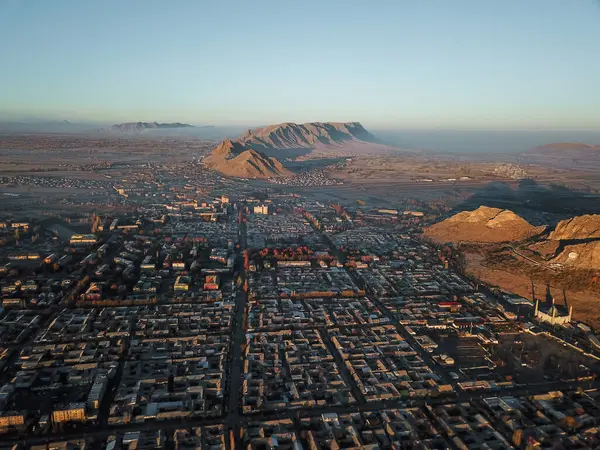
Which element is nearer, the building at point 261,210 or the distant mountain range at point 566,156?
the building at point 261,210

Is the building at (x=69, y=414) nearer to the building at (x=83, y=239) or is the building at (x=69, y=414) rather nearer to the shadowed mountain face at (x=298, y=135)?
the building at (x=83, y=239)

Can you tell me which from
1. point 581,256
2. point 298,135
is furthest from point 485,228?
point 298,135

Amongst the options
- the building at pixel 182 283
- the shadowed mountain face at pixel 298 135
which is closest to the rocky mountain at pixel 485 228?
the building at pixel 182 283

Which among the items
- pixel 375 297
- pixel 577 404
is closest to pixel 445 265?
pixel 375 297

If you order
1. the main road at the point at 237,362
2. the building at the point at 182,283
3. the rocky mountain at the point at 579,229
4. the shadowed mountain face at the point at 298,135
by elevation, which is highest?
the shadowed mountain face at the point at 298,135

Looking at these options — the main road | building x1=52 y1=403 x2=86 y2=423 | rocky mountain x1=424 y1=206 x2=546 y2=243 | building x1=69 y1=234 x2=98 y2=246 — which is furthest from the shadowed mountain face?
building x1=52 y1=403 x2=86 y2=423

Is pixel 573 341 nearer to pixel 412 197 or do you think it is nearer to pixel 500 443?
pixel 500 443

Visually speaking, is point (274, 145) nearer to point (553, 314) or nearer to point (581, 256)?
point (581, 256)

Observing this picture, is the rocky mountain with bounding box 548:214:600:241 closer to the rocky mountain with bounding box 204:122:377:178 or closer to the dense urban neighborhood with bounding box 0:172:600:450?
the dense urban neighborhood with bounding box 0:172:600:450
